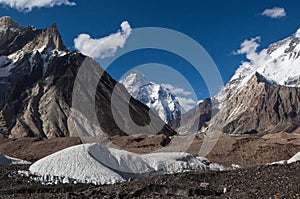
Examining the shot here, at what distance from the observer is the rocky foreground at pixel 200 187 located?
11.1 metres

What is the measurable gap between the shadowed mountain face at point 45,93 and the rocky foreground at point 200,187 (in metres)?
73.9

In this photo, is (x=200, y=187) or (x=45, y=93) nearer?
(x=200, y=187)

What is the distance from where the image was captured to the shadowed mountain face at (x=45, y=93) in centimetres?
9569

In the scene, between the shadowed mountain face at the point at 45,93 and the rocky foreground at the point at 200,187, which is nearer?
the rocky foreground at the point at 200,187

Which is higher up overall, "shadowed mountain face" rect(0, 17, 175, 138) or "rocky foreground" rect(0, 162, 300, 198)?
"shadowed mountain face" rect(0, 17, 175, 138)

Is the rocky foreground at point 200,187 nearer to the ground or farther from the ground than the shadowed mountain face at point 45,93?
nearer to the ground

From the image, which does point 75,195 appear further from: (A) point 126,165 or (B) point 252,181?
(A) point 126,165

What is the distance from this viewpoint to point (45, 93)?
10850cm

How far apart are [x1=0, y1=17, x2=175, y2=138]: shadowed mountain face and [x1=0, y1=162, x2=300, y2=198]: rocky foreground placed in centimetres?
7393

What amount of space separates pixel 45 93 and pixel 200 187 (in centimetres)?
9887

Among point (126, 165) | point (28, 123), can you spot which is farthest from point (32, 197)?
point (28, 123)

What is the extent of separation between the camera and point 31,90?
363ft

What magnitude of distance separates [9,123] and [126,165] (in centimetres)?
8299

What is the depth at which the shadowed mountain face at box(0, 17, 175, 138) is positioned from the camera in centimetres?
9569
